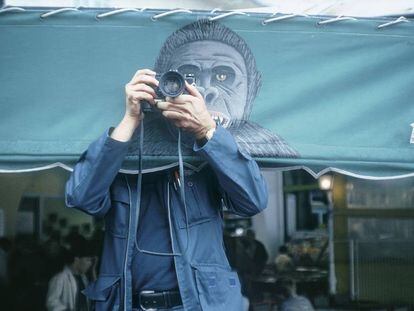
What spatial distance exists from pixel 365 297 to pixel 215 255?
13.3ft

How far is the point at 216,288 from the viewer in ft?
9.91

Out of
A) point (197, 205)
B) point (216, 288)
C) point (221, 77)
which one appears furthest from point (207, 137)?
point (216, 288)

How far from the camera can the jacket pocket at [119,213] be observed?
3.09 metres

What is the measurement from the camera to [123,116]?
10.6ft

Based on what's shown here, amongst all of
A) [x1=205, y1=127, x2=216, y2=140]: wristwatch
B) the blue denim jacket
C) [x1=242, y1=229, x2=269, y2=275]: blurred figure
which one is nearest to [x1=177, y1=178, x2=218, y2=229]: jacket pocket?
the blue denim jacket

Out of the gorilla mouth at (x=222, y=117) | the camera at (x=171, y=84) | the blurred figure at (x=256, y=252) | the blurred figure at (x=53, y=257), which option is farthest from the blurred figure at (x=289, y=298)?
the camera at (x=171, y=84)

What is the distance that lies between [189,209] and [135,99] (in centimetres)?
57

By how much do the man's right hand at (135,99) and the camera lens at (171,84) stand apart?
0.08 meters

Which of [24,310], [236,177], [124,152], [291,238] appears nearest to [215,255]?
[236,177]

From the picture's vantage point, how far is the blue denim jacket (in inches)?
115

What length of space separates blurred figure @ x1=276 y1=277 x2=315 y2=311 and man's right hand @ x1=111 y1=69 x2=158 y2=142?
328 cm

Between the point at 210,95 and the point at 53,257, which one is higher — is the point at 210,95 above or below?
above

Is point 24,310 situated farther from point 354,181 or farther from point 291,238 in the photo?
point 291,238

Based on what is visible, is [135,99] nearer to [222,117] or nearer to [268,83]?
[222,117]
